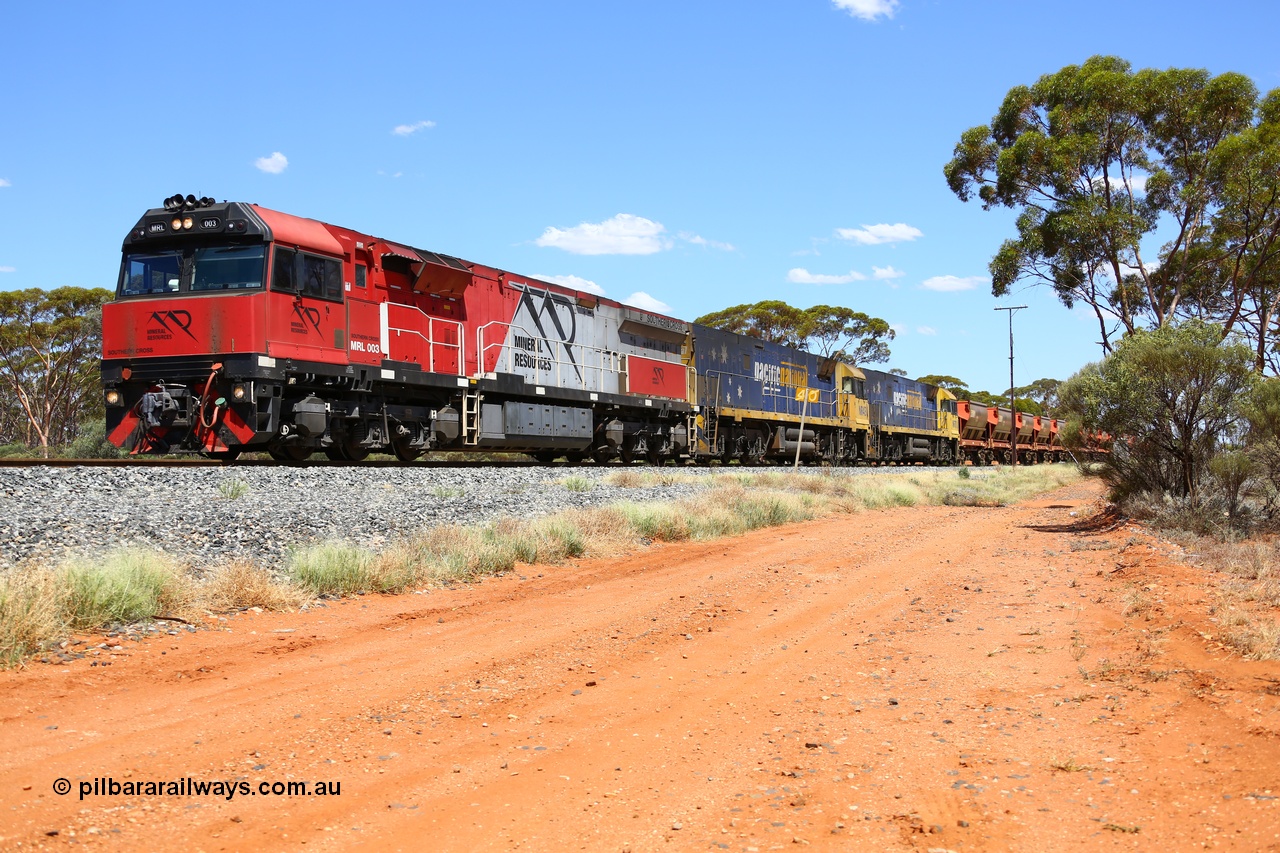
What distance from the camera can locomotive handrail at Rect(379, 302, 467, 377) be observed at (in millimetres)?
15992

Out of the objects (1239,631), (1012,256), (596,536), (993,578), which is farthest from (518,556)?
(1012,256)

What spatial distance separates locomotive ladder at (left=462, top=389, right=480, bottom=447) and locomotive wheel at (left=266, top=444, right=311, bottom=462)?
3516 mm

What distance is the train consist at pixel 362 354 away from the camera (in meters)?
13.3

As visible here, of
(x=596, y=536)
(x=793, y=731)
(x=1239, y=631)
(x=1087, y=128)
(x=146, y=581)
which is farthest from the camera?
(x=1087, y=128)

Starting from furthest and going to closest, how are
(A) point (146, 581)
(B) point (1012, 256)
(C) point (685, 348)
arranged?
1. (C) point (685, 348)
2. (B) point (1012, 256)
3. (A) point (146, 581)

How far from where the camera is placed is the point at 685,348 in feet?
86.0

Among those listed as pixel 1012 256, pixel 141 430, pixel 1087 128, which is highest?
pixel 1087 128

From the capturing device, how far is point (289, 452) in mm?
14523

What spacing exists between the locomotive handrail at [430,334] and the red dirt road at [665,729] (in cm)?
904

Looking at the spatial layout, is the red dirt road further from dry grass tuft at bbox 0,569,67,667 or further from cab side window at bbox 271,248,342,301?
cab side window at bbox 271,248,342,301

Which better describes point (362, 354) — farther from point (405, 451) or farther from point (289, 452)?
point (405, 451)

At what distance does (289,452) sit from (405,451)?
2823mm

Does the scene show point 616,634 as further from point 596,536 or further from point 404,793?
point 596,536

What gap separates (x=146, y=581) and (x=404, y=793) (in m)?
3.88
